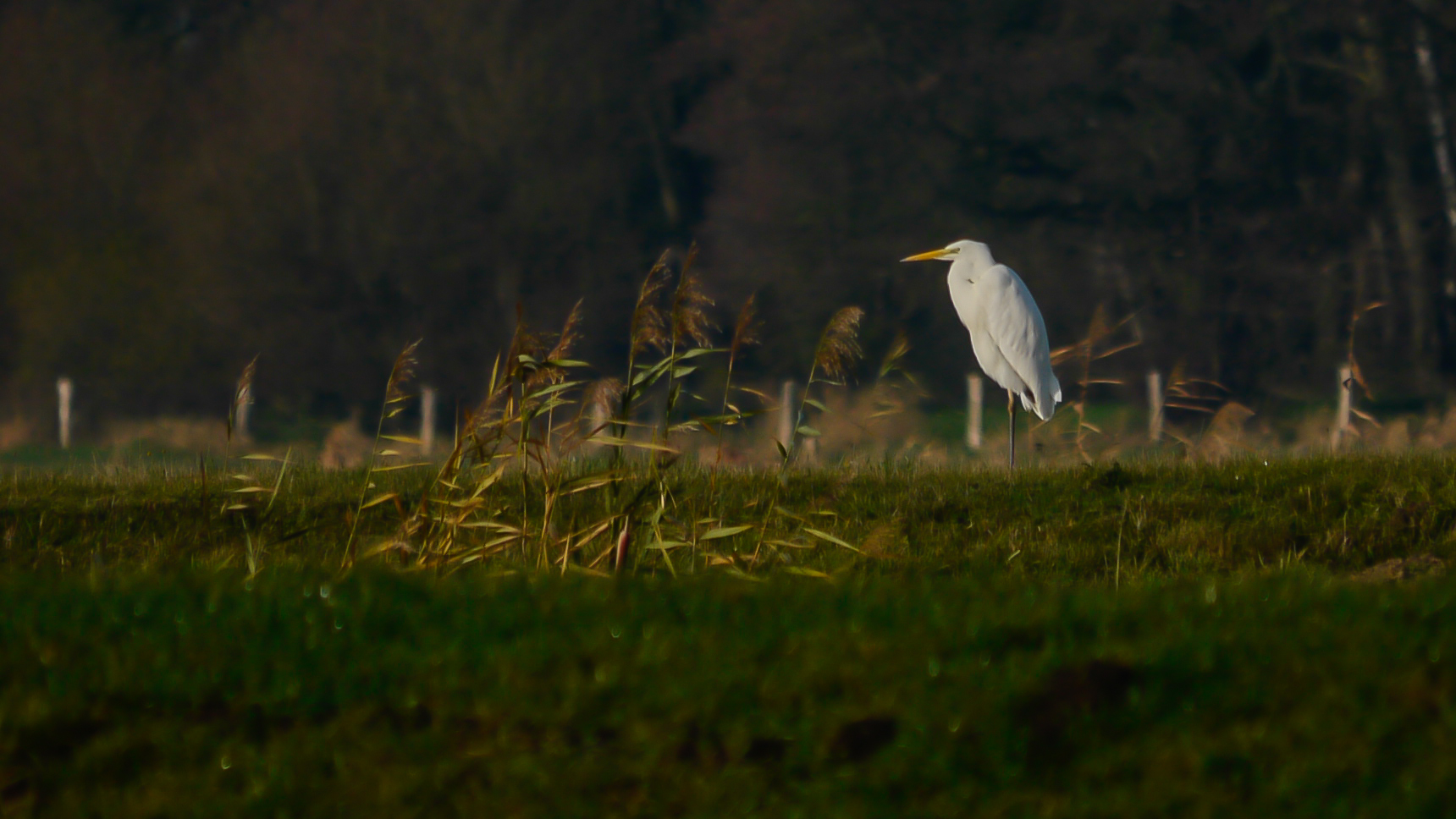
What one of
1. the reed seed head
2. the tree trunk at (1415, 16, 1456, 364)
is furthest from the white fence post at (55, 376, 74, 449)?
the tree trunk at (1415, 16, 1456, 364)

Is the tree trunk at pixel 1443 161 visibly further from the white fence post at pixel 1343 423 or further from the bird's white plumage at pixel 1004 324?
the bird's white plumage at pixel 1004 324

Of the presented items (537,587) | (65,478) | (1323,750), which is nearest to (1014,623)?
(1323,750)

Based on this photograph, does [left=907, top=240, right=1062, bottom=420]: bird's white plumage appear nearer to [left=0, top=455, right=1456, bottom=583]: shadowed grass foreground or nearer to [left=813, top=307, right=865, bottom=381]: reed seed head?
[left=0, top=455, right=1456, bottom=583]: shadowed grass foreground

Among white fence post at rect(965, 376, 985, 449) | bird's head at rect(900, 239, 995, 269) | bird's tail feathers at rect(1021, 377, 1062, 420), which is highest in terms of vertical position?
bird's head at rect(900, 239, 995, 269)

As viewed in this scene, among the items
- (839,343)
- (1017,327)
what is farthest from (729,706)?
(1017,327)

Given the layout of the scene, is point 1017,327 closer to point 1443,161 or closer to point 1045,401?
point 1045,401

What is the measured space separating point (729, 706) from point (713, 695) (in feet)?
0.20

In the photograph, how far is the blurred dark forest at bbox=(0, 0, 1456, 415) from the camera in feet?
65.8

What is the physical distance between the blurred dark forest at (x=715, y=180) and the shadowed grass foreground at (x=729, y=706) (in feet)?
53.0

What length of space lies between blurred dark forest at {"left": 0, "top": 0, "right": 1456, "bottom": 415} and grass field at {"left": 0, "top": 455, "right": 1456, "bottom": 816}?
50.4 ft

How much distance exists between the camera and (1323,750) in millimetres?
3570

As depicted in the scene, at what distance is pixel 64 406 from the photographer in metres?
21.9

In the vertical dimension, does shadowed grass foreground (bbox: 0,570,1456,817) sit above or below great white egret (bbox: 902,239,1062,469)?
below

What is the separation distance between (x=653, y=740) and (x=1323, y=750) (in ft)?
5.98
